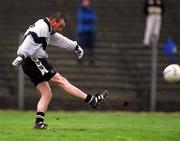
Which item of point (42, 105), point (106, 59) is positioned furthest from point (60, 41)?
point (106, 59)

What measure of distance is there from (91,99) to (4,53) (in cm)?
1088

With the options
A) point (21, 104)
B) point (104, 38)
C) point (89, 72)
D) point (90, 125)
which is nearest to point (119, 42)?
point (104, 38)

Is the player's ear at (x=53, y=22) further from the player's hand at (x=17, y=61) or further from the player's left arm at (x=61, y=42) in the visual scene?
the player's hand at (x=17, y=61)

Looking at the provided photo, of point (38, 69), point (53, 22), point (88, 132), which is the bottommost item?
point (88, 132)

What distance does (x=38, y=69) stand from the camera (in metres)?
15.3

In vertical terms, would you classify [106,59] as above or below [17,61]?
above

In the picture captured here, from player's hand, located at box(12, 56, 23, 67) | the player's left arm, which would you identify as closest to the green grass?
player's hand, located at box(12, 56, 23, 67)

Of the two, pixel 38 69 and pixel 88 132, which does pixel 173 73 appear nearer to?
pixel 88 132

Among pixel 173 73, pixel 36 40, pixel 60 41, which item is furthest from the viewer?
pixel 173 73

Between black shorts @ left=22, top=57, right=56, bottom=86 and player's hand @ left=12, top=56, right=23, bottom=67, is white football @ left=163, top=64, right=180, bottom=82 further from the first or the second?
player's hand @ left=12, top=56, right=23, bottom=67

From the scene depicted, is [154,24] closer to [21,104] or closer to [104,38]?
[104,38]

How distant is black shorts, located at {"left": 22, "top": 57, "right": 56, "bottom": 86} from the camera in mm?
15328

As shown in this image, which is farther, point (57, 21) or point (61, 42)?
point (61, 42)

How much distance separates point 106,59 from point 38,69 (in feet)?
35.7
